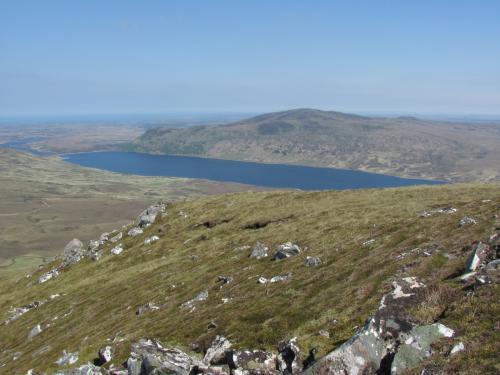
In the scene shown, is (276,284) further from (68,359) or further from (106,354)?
(68,359)

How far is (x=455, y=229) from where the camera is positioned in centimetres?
4034

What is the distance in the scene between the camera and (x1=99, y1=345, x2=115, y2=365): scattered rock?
1313 inches

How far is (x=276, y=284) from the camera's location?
3919 cm

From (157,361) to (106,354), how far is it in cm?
1203

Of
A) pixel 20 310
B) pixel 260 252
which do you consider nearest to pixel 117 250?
pixel 20 310

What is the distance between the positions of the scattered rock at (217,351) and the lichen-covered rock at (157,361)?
3.34 feet

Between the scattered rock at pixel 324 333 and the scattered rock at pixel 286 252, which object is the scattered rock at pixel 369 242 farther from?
the scattered rock at pixel 324 333

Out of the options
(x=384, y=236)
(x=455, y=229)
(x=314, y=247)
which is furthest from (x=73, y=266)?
(x=455, y=229)

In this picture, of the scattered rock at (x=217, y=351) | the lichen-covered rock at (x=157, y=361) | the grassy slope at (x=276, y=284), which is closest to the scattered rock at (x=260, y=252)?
the grassy slope at (x=276, y=284)

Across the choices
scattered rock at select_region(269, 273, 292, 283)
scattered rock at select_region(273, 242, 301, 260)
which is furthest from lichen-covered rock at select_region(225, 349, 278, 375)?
scattered rock at select_region(273, 242, 301, 260)

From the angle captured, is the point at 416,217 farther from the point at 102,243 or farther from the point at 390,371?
the point at 102,243

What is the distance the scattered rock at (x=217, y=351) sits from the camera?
976 inches

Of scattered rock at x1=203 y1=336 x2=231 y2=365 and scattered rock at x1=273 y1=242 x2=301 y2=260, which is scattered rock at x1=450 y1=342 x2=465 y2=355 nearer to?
scattered rock at x1=203 y1=336 x2=231 y2=365

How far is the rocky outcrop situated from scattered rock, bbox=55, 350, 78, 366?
82.0 ft
